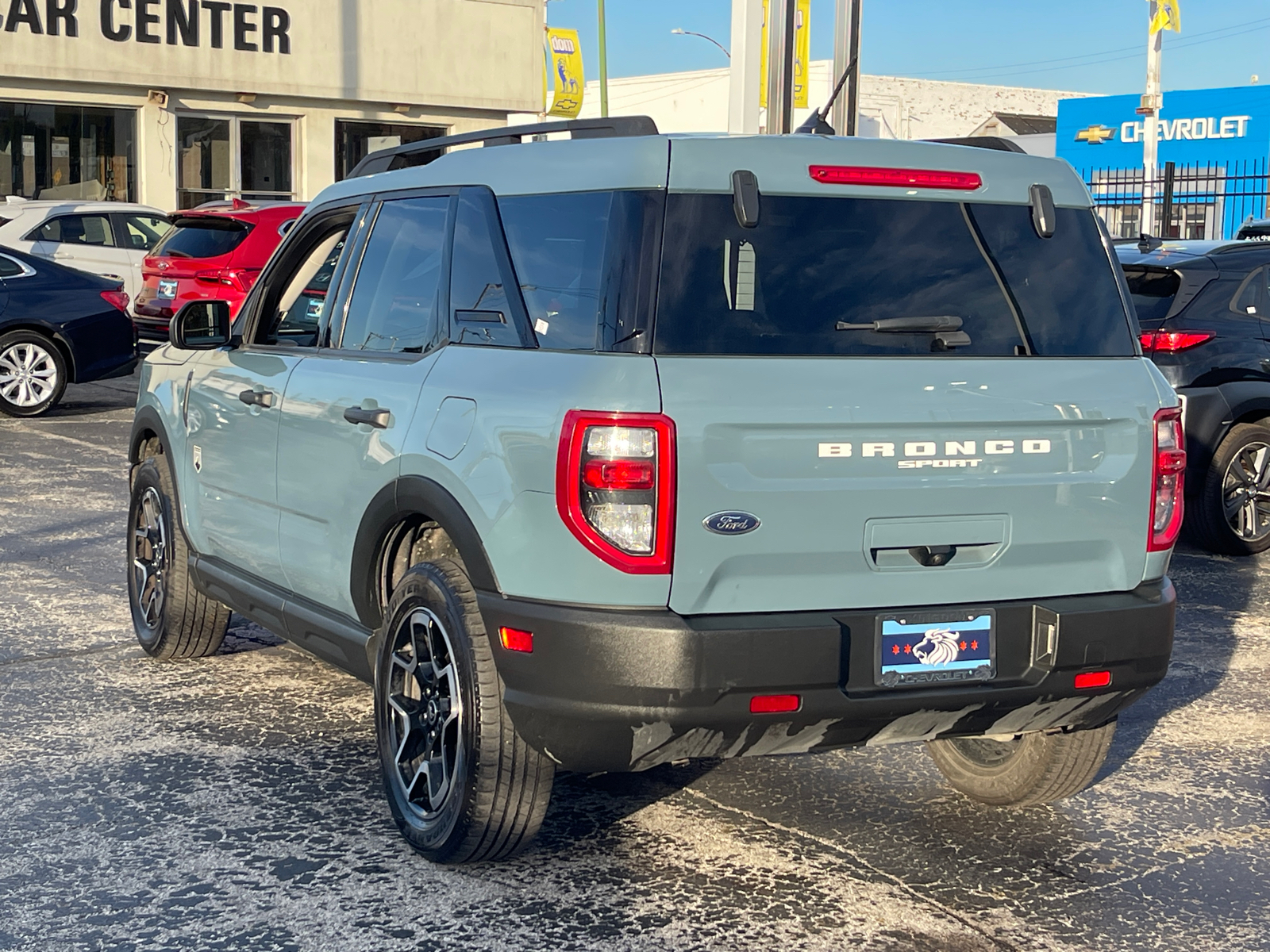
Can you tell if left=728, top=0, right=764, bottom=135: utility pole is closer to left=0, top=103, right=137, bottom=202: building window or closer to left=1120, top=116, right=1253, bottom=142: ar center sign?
left=0, top=103, right=137, bottom=202: building window

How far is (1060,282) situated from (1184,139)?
38.0 metres

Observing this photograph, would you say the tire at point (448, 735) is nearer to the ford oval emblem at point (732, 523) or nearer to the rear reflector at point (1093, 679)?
the ford oval emblem at point (732, 523)

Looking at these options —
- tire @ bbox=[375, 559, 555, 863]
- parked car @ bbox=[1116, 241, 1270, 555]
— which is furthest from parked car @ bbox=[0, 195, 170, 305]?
tire @ bbox=[375, 559, 555, 863]

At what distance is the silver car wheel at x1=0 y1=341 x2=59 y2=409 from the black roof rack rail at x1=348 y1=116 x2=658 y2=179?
1042 cm

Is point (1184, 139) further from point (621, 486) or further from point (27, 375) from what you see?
point (621, 486)

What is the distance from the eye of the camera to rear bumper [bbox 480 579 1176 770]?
375 cm

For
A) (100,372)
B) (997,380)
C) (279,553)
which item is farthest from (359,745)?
(100,372)

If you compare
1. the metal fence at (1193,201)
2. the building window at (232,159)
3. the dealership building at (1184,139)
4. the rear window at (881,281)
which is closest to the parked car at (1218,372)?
the rear window at (881,281)

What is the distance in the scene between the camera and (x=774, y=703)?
12.6 feet

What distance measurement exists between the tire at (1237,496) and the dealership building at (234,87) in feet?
67.0

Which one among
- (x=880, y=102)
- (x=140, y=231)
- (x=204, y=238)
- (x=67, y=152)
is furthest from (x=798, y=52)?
(x=880, y=102)

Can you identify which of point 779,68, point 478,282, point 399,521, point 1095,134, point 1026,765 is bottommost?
point 1026,765

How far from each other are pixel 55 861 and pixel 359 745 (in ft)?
4.16

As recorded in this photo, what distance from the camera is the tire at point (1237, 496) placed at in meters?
9.27
